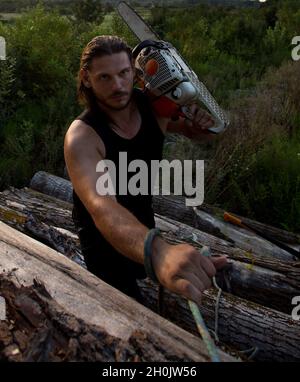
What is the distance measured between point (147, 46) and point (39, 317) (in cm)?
141

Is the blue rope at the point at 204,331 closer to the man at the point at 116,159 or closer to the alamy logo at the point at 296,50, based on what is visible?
the man at the point at 116,159

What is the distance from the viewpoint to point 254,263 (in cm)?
287

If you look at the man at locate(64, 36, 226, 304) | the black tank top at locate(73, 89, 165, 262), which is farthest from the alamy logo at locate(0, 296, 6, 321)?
the black tank top at locate(73, 89, 165, 262)

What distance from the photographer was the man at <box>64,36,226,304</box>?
4.08ft

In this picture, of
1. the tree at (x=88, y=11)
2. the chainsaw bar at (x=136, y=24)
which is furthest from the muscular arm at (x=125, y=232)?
the tree at (x=88, y=11)

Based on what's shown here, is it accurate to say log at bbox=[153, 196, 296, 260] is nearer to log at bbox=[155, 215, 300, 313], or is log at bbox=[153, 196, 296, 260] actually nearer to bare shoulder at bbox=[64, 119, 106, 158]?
log at bbox=[155, 215, 300, 313]

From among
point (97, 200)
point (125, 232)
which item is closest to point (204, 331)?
point (125, 232)

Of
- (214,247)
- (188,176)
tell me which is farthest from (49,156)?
(214,247)

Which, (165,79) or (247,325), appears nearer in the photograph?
(165,79)

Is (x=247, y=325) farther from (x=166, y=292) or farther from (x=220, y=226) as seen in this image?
(x=220, y=226)

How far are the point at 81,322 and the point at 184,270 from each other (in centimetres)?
51

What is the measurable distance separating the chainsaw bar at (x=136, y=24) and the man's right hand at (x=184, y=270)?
2093 mm

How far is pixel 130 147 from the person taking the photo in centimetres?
205
